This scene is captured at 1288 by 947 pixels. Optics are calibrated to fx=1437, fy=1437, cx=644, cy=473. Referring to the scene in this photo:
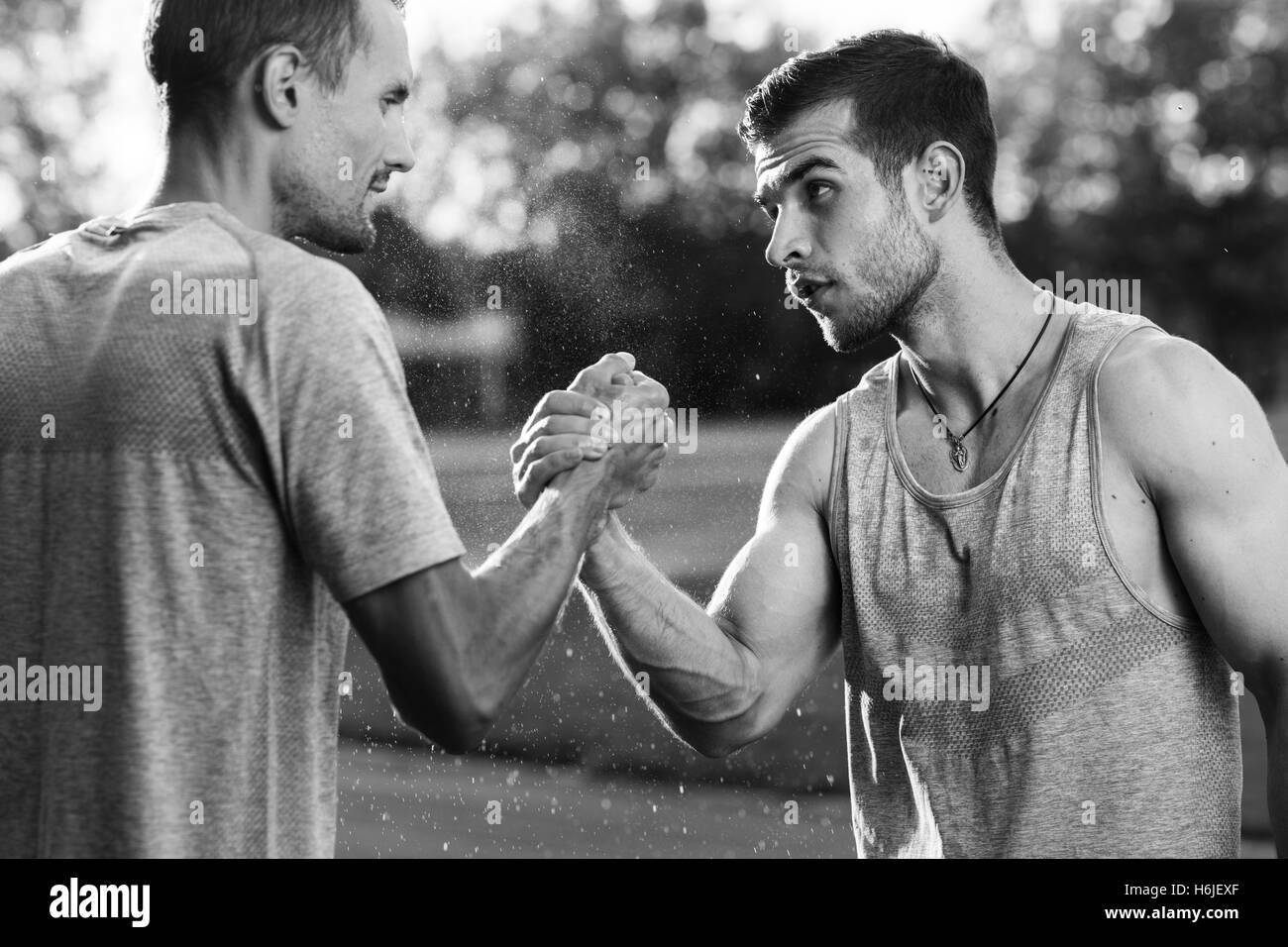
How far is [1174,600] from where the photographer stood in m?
2.52

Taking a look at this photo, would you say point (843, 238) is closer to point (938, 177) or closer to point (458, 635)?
point (938, 177)

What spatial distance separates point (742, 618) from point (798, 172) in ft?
3.01

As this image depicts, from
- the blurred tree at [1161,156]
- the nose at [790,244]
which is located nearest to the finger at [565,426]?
the nose at [790,244]

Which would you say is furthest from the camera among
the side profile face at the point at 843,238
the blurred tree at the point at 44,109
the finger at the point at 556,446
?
the blurred tree at the point at 44,109

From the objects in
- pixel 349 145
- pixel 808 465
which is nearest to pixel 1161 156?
pixel 808 465

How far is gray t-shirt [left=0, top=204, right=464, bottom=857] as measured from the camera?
174cm

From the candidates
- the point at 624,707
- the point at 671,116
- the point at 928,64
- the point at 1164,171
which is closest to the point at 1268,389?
the point at 1164,171

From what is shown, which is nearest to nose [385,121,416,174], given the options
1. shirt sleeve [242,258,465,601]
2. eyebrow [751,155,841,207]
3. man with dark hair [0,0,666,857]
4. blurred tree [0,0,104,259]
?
man with dark hair [0,0,666,857]

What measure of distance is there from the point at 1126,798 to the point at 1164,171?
1294 inches

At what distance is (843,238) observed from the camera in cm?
290

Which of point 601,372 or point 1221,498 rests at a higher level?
point 601,372

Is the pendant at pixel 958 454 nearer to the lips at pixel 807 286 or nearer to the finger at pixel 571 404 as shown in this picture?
the lips at pixel 807 286

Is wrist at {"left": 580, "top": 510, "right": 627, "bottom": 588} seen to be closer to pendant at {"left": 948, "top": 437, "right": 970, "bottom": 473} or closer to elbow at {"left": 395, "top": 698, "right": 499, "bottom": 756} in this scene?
pendant at {"left": 948, "top": 437, "right": 970, "bottom": 473}

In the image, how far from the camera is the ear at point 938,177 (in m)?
2.95
